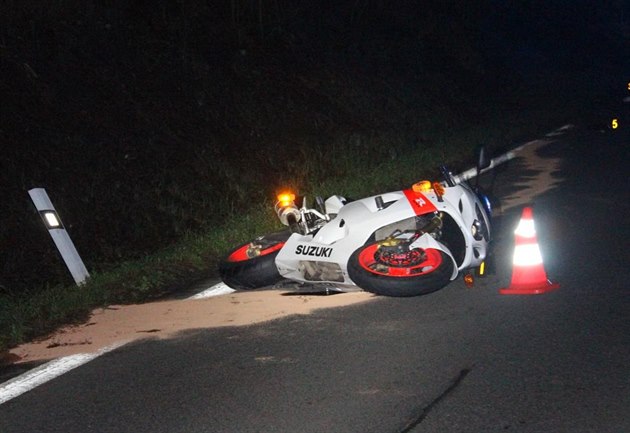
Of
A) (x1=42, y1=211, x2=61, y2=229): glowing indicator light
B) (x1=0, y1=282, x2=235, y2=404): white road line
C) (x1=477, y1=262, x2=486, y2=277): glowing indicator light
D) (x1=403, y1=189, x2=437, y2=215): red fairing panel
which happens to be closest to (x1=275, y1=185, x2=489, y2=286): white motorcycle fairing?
(x1=403, y1=189, x2=437, y2=215): red fairing panel

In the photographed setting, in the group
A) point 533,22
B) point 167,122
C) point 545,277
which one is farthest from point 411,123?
point 533,22

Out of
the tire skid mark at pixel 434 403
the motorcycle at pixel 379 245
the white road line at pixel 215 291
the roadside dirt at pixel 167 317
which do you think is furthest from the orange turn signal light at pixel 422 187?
the tire skid mark at pixel 434 403

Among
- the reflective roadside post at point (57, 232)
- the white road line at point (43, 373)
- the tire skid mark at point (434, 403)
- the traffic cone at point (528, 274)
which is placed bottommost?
the traffic cone at point (528, 274)

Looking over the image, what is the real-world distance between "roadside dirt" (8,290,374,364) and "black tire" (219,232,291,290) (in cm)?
12

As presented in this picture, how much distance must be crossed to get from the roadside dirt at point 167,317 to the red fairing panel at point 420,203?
845mm

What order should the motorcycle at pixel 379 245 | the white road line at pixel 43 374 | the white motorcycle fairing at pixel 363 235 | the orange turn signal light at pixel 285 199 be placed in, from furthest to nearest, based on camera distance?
the orange turn signal light at pixel 285 199
the white motorcycle fairing at pixel 363 235
the motorcycle at pixel 379 245
the white road line at pixel 43 374

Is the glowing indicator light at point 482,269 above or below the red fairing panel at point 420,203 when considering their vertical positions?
below

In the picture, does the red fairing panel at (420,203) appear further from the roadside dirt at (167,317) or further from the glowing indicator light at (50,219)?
the glowing indicator light at (50,219)

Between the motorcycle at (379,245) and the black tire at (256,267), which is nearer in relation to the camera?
the motorcycle at (379,245)

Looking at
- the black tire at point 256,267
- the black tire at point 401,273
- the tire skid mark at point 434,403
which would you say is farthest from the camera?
the black tire at point 256,267

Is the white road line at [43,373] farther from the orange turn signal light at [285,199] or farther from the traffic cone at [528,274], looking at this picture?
the traffic cone at [528,274]

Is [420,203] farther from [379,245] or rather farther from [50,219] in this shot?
[50,219]

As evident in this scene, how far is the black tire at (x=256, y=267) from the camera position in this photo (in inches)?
314

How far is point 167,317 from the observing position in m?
7.61
